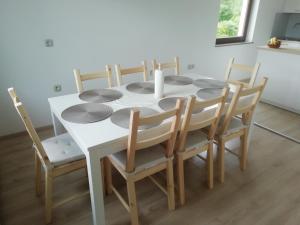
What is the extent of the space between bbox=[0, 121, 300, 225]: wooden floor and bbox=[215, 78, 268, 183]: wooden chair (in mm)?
170

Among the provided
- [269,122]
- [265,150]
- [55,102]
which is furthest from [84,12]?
[269,122]

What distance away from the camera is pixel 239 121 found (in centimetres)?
203

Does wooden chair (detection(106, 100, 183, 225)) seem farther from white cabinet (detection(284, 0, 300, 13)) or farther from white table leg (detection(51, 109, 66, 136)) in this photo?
white cabinet (detection(284, 0, 300, 13))

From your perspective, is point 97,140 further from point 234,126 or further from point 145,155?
point 234,126

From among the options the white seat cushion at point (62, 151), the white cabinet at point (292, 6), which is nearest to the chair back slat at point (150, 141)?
the white seat cushion at point (62, 151)

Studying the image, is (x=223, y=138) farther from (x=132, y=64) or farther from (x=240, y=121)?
(x=132, y=64)

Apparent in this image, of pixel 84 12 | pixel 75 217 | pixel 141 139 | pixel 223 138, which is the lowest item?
pixel 75 217

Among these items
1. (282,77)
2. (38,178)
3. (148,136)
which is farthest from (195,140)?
(282,77)

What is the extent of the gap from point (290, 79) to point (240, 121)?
1786 mm

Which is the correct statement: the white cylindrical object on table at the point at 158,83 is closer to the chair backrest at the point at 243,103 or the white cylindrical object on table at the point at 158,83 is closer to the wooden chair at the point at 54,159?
the chair backrest at the point at 243,103

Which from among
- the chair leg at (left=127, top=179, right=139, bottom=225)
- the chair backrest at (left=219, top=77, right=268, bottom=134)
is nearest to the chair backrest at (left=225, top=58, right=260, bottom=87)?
the chair backrest at (left=219, top=77, right=268, bottom=134)

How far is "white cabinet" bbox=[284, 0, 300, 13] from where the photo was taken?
4.27 m

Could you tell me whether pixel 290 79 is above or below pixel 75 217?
above

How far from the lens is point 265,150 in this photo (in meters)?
2.44
